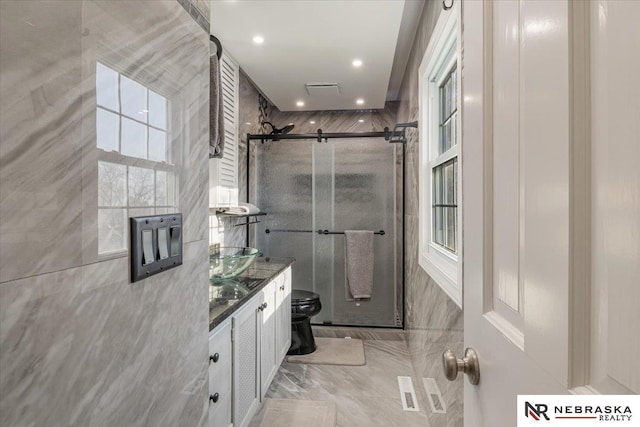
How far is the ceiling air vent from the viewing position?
3078 millimetres

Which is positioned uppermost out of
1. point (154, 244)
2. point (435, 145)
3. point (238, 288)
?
point (435, 145)

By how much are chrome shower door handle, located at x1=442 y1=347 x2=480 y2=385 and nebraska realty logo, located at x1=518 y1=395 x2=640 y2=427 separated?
19cm

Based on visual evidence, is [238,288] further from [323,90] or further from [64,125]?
[323,90]

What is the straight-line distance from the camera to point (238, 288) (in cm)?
180

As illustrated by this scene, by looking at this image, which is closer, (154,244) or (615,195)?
(615,195)

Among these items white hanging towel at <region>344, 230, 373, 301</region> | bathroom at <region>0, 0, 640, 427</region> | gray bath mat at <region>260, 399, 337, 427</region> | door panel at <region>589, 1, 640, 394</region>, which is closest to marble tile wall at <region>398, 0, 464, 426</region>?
bathroom at <region>0, 0, 640, 427</region>

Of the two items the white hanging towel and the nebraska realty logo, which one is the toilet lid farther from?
the nebraska realty logo

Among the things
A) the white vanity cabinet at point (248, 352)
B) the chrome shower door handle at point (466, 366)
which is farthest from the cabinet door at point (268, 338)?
the chrome shower door handle at point (466, 366)

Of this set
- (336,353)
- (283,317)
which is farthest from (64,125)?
(336,353)

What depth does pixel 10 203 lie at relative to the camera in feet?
1.38

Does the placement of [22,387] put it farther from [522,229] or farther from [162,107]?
[522,229]

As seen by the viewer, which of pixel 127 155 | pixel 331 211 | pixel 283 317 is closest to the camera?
pixel 127 155

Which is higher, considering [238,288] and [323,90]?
[323,90]

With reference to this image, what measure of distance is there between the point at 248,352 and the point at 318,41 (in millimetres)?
Answer: 2017
